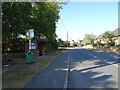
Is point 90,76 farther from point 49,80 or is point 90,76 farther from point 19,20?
point 19,20

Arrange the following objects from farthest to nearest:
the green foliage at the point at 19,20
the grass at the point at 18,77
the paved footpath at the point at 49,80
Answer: the green foliage at the point at 19,20 → the grass at the point at 18,77 → the paved footpath at the point at 49,80

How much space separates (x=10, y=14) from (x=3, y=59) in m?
4.52

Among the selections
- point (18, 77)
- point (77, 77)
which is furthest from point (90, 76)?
point (18, 77)

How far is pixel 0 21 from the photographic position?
1143 centimetres

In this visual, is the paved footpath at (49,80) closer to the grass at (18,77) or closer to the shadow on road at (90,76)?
the grass at (18,77)

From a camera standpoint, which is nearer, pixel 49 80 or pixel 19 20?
pixel 49 80

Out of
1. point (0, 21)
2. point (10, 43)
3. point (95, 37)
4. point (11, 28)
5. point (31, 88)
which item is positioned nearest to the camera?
point (31, 88)

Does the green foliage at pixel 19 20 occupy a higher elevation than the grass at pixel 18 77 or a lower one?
higher

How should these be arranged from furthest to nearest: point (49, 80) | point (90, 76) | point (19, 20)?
point (19, 20)
point (90, 76)
point (49, 80)

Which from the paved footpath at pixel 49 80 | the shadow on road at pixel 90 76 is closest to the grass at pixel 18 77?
the paved footpath at pixel 49 80

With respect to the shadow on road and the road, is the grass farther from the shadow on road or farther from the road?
the shadow on road

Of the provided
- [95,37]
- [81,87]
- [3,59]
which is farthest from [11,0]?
[95,37]

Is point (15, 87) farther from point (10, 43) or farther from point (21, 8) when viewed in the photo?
point (10, 43)

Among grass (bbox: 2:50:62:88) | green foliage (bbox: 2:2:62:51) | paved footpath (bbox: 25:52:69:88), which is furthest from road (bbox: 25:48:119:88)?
green foliage (bbox: 2:2:62:51)
